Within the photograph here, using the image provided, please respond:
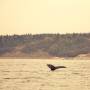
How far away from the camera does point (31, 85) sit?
4169 cm

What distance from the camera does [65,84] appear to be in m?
42.9

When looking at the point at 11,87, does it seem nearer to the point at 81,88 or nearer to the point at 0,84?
the point at 0,84

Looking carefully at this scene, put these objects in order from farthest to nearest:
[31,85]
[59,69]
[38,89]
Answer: [59,69]
[31,85]
[38,89]

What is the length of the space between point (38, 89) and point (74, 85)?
15.0ft

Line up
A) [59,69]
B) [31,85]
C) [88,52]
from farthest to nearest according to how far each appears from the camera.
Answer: [88,52] < [59,69] < [31,85]

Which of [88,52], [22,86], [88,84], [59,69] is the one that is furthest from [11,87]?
[88,52]

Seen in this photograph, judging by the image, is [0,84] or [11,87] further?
[0,84]

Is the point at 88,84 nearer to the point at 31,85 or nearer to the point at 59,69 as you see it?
the point at 31,85

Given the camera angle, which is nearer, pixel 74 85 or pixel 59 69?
pixel 74 85

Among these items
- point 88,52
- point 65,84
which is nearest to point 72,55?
point 88,52

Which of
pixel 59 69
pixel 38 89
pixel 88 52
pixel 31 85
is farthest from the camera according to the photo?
pixel 88 52

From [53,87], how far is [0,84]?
17.6 feet

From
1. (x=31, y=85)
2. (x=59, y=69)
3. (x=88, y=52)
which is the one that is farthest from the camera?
(x=88, y=52)

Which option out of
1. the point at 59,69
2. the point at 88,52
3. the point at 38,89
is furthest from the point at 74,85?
the point at 88,52
